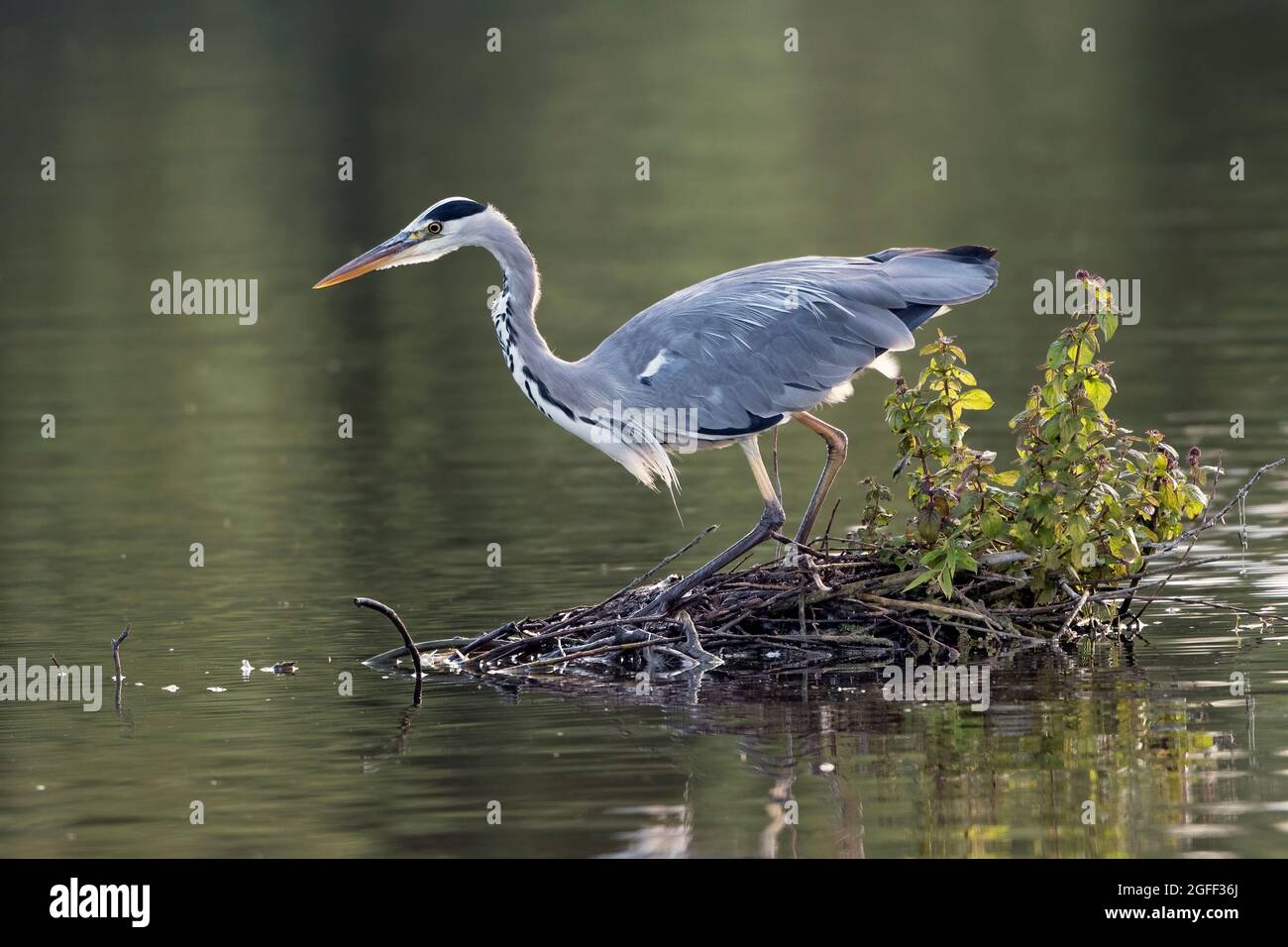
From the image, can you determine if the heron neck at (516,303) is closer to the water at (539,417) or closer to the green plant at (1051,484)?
the water at (539,417)

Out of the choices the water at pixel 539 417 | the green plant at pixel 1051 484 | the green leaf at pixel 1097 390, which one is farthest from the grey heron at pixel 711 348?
the water at pixel 539 417

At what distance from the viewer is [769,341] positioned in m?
11.4

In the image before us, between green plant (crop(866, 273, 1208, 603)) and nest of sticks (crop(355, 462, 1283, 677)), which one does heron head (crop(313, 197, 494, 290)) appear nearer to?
nest of sticks (crop(355, 462, 1283, 677))

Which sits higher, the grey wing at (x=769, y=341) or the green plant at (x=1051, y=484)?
the grey wing at (x=769, y=341)

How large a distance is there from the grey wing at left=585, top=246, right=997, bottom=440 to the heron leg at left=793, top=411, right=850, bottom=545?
279 mm

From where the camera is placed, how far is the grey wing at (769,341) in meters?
11.3

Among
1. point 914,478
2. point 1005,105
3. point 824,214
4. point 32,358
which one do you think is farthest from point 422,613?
point 1005,105

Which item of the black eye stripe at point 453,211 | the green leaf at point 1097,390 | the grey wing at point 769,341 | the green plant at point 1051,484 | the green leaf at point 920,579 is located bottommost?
the green leaf at point 920,579

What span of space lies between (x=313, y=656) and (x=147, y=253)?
68.4 ft

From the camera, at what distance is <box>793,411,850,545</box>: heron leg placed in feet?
38.2

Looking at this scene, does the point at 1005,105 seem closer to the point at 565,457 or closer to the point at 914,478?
the point at 565,457

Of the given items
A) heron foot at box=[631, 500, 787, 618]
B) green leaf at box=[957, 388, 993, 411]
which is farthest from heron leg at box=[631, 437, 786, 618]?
green leaf at box=[957, 388, 993, 411]

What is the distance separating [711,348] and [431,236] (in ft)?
5.37

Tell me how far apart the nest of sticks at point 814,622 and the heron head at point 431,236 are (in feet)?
6.30
